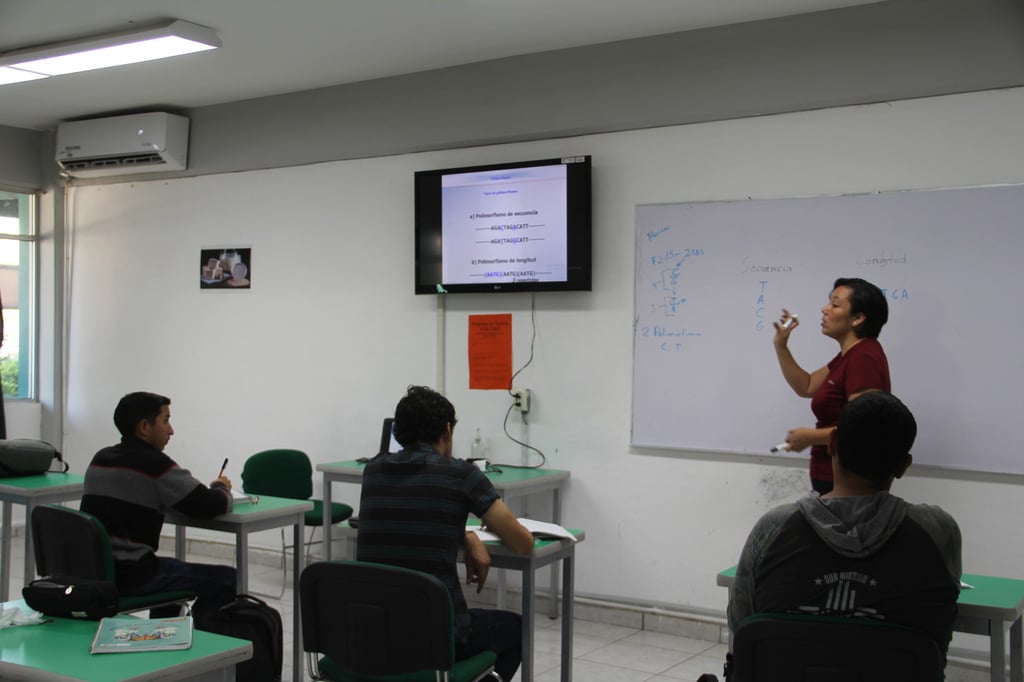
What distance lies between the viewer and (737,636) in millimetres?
1965

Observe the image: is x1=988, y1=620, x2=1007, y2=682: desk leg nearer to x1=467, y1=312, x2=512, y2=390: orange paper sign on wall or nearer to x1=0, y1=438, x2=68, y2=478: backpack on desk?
x1=467, y1=312, x2=512, y2=390: orange paper sign on wall

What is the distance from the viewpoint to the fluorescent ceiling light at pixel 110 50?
4.74 m

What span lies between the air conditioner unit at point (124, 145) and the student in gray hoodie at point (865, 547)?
5.47 m

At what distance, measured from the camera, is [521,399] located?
5.25 meters

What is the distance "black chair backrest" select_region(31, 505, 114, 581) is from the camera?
3.18 meters

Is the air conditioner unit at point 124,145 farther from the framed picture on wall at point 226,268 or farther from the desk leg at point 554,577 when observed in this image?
the desk leg at point 554,577

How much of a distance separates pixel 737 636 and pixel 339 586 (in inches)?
40.8

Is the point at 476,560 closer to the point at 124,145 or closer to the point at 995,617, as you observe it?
the point at 995,617

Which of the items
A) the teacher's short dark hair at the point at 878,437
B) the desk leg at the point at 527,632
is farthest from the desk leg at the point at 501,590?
the teacher's short dark hair at the point at 878,437

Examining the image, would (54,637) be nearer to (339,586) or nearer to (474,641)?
(339,586)

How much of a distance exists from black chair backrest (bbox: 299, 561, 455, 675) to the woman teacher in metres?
1.86

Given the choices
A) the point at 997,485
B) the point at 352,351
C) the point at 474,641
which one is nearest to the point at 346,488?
the point at 352,351

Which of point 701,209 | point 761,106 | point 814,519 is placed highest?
point 761,106

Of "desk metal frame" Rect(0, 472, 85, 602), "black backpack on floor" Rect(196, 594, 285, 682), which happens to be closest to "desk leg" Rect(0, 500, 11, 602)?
"desk metal frame" Rect(0, 472, 85, 602)
